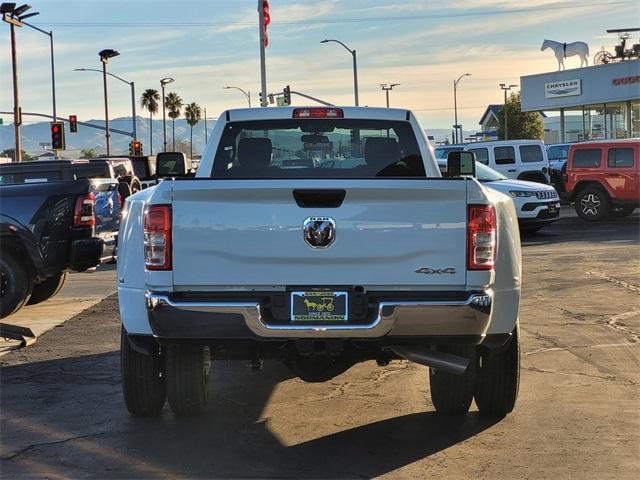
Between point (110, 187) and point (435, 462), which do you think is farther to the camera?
point (110, 187)

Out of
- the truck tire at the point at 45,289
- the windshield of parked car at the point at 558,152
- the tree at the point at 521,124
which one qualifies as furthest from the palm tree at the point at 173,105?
the truck tire at the point at 45,289

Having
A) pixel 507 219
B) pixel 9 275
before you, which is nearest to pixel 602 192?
pixel 9 275

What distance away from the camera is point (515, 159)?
25781 millimetres

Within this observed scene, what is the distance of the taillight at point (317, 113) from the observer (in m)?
6.54

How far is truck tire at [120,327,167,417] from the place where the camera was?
5.57 meters

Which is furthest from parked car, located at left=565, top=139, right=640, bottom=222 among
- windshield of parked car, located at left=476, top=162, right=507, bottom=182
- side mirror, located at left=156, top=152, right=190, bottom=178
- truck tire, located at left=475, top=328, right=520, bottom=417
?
truck tire, located at left=475, top=328, right=520, bottom=417

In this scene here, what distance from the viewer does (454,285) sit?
474 centimetres

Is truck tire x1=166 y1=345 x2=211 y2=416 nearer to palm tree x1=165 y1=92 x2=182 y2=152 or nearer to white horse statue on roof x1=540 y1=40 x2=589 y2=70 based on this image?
white horse statue on roof x1=540 y1=40 x2=589 y2=70

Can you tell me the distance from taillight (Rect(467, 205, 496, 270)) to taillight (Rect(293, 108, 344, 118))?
2.11 meters

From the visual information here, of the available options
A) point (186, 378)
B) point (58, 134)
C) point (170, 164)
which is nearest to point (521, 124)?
point (58, 134)

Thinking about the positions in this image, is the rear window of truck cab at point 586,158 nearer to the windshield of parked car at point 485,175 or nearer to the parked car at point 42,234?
the windshield of parked car at point 485,175

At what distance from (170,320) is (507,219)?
6.64 feet

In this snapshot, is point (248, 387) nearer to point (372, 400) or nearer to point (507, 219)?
point (372, 400)

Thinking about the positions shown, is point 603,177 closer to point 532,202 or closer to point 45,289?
point 532,202
